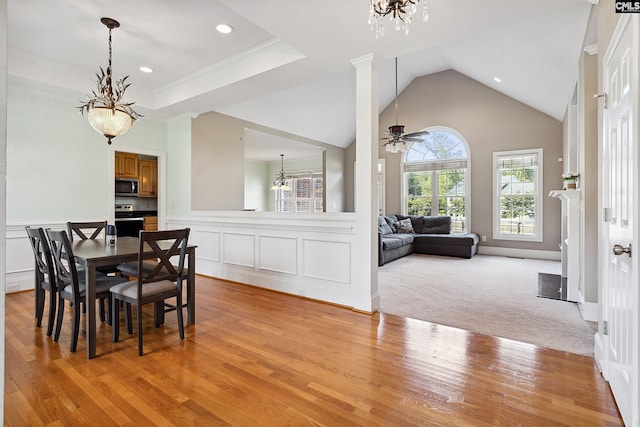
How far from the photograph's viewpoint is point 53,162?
460 cm

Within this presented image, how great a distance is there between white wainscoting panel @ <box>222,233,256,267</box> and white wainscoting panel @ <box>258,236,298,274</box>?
0.54 feet

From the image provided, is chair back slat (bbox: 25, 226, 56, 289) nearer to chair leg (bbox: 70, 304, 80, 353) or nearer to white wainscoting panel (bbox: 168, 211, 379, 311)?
chair leg (bbox: 70, 304, 80, 353)

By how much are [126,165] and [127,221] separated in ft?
3.60

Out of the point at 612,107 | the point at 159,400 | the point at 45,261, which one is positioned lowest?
the point at 159,400

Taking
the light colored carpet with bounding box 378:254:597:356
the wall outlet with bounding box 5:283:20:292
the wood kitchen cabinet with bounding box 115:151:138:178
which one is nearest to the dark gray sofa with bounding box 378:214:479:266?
the light colored carpet with bounding box 378:254:597:356

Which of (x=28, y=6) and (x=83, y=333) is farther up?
(x=28, y=6)

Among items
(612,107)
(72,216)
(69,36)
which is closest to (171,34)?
(69,36)

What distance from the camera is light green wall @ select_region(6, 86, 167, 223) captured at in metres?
4.27

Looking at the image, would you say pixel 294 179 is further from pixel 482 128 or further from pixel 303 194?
pixel 482 128

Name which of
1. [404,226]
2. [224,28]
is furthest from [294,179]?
[224,28]

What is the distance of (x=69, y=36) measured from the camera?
3543 millimetres

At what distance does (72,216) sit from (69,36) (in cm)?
251

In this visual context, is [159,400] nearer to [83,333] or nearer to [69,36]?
[83,333]

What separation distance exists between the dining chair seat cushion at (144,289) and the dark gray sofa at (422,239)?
163 inches
